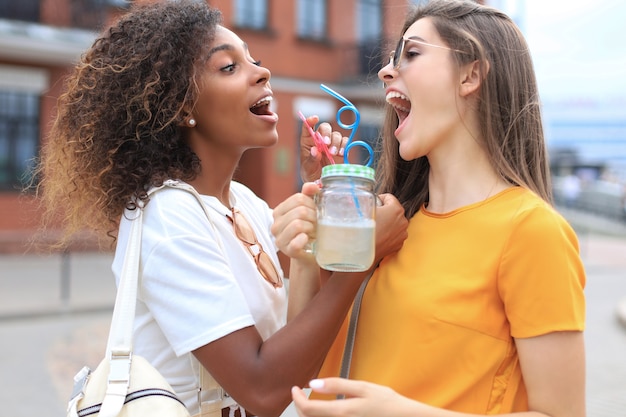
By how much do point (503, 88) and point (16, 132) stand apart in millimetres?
13460

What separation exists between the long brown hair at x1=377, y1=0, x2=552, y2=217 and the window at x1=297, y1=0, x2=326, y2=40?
15.2m

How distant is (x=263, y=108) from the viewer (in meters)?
1.95

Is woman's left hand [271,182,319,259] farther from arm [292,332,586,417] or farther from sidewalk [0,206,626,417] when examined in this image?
sidewalk [0,206,626,417]

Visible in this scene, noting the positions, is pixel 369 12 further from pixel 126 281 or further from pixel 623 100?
pixel 623 100


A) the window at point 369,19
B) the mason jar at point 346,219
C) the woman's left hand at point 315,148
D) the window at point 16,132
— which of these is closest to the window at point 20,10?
the window at point 16,132

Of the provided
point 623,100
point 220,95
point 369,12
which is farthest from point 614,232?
point 623,100

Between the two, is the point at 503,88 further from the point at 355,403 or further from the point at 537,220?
the point at 355,403

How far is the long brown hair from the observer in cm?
151

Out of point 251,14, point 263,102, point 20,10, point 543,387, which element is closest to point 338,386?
point 543,387

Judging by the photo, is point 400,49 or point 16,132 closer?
point 400,49

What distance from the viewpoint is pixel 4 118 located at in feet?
43.3

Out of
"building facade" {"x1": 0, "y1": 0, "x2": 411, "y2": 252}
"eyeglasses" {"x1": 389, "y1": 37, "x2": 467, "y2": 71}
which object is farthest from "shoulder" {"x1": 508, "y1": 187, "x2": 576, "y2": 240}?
"building facade" {"x1": 0, "y1": 0, "x2": 411, "y2": 252}

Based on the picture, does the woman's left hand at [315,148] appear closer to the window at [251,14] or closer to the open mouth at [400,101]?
the open mouth at [400,101]

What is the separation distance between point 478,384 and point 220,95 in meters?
1.01
